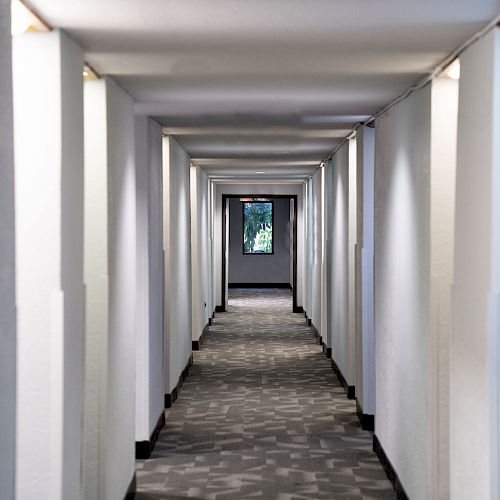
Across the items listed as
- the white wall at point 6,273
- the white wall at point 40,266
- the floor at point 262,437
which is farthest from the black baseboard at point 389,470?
the white wall at point 6,273

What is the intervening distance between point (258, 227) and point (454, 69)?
23.9 meters

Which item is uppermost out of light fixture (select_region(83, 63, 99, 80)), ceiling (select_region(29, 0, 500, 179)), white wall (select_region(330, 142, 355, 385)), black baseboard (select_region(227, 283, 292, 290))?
ceiling (select_region(29, 0, 500, 179))

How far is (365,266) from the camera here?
28.3ft

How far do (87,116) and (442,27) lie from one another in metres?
2.09

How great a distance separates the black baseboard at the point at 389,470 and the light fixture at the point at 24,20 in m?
3.51

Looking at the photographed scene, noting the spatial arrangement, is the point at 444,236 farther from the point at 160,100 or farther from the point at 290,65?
the point at 160,100

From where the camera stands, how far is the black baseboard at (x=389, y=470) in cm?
628

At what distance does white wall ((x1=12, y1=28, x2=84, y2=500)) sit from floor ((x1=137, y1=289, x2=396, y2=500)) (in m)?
2.26

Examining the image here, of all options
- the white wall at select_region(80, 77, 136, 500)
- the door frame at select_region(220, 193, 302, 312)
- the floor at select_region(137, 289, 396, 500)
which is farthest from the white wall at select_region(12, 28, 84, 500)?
the door frame at select_region(220, 193, 302, 312)

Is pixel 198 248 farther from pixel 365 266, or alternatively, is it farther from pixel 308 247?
pixel 365 266

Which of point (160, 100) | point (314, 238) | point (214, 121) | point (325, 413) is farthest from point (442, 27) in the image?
point (314, 238)

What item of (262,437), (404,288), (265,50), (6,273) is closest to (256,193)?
(262,437)

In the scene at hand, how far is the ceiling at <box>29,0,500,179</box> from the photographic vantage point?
3.86 meters

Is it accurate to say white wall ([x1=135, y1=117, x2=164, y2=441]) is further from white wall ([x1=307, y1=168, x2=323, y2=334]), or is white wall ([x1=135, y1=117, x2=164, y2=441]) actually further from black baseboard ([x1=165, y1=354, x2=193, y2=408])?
white wall ([x1=307, y1=168, x2=323, y2=334])
